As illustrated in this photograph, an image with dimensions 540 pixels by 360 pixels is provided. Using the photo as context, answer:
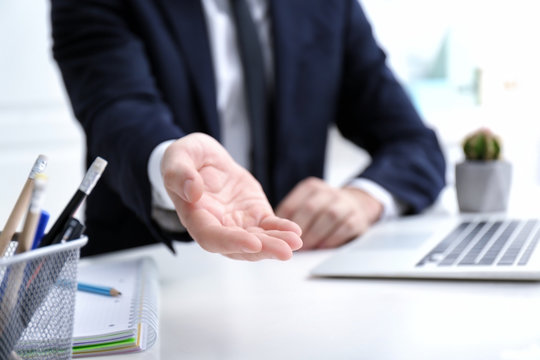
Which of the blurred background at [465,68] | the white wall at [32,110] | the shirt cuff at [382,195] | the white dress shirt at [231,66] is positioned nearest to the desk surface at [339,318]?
the shirt cuff at [382,195]

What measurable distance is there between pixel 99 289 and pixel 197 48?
2.02ft

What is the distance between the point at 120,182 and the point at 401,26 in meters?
2.26

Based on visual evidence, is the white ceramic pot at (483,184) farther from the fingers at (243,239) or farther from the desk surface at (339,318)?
the fingers at (243,239)

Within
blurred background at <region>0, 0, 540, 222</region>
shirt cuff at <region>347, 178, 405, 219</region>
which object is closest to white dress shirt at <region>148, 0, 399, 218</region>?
shirt cuff at <region>347, 178, 405, 219</region>

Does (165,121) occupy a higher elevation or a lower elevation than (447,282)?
higher

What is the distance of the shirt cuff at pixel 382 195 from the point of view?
1070 millimetres

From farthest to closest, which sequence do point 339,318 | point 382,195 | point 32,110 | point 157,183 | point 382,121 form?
point 32,110
point 382,121
point 382,195
point 157,183
point 339,318

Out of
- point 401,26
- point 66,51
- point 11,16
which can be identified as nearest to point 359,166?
point 401,26

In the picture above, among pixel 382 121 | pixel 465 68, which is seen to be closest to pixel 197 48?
pixel 382 121

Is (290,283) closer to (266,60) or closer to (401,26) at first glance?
(266,60)

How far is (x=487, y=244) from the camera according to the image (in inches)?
31.7

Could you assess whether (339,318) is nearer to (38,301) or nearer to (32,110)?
(38,301)

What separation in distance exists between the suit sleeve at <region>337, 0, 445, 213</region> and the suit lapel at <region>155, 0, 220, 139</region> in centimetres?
31

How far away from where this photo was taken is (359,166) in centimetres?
282
